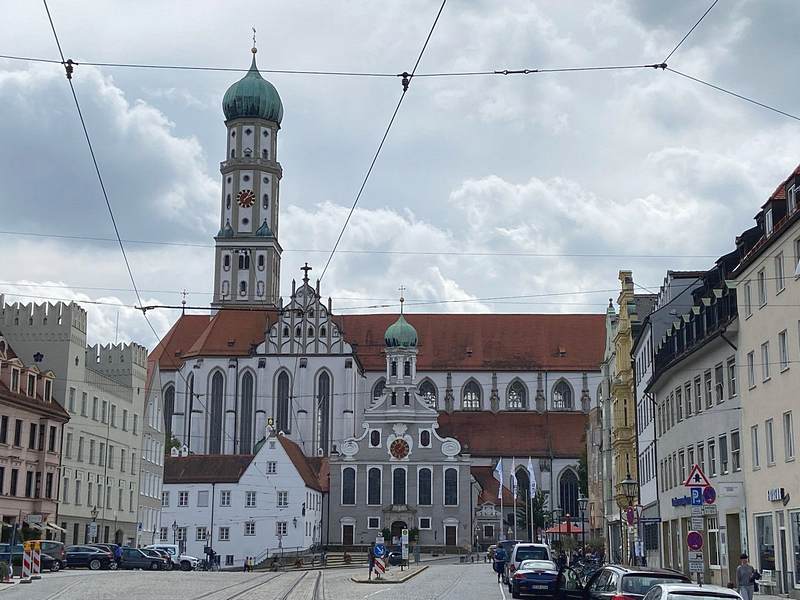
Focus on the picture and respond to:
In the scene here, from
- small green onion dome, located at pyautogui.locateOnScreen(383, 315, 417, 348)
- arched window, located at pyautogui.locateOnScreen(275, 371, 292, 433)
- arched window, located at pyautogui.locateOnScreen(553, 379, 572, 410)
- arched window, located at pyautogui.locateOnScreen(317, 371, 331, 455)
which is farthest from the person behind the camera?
arched window, located at pyautogui.locateOnScreen(553, 379, 572, 410)

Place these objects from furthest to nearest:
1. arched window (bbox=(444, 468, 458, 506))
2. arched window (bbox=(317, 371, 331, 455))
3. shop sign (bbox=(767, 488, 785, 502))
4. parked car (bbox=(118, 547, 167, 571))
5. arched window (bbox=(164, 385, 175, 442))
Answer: arched window (bbox=(164, 385, 175, 442)) < arched window (bbox=(317, 371, 331, 455)) < arched window (bbox=(444, 468, 458, 506)) < parked car (bbox=(118, 547, 167, 571)) < shop sign (bbox=(767, 488, 785, 502))

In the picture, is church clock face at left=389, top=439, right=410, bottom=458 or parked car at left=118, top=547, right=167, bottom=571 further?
church clock face at left=389, top=439, right=410, bottom=458

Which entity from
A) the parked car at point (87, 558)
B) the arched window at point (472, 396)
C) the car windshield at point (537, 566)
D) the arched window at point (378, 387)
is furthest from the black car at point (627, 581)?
the arched window at point (472, 396)

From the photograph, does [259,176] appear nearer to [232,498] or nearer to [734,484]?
[232,498]

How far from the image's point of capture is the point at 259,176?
121m

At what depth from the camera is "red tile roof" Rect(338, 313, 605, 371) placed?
113750mm

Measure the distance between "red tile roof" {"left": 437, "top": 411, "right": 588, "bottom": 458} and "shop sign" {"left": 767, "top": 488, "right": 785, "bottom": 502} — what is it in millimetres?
75886

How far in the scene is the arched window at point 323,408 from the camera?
10094cm

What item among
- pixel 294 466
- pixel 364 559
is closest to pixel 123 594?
pixel 364 559

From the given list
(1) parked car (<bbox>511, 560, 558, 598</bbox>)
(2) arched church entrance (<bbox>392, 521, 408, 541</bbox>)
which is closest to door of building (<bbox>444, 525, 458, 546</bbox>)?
(2) arched church entrance (<bbox>392, 521, 408, 541</bbox>)

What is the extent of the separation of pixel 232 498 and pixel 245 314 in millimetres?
27354

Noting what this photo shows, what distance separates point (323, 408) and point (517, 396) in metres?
21.5

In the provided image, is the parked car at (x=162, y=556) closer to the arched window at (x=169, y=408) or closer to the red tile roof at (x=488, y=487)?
the red tile roof at (x=488, y=487)

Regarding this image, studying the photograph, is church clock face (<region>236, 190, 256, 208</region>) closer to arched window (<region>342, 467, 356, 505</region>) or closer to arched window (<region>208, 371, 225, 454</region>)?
arched window (<region>208, 371, 225, 454</region>)
